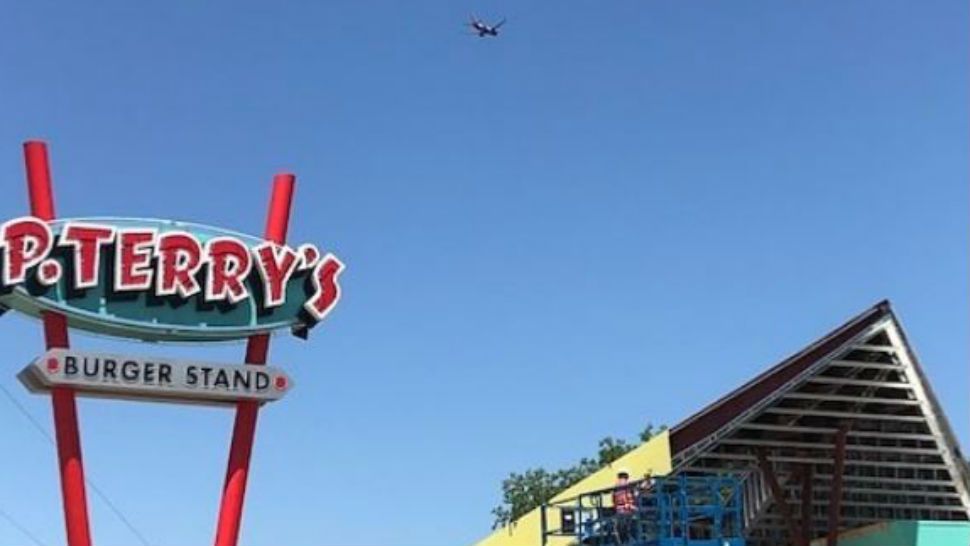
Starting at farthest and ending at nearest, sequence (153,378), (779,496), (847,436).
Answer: (779,496) → (847,436) → (153,378)

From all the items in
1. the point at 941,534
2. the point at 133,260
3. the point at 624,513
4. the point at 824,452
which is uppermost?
the point at 133,260

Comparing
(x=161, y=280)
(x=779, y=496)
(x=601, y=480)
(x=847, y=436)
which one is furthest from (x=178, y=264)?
(x=847, y=436)

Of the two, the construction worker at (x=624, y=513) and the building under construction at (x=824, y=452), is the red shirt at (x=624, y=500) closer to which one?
the construction worker at (x=624, y=513)

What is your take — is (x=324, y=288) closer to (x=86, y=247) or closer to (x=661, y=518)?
(x=86, y=247)

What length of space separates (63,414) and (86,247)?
2.89 meters

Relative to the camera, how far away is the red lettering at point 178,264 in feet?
84.0

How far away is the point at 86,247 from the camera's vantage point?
24.9 metres

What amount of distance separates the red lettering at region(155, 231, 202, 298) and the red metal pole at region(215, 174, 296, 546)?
1589 millimetres

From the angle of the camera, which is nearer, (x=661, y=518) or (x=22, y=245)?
(x=22, y=245)

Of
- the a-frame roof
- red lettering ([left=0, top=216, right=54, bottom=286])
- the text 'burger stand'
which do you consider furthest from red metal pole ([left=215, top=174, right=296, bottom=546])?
the a-frame roof

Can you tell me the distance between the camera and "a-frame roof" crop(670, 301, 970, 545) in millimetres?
32719

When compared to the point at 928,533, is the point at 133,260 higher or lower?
higher

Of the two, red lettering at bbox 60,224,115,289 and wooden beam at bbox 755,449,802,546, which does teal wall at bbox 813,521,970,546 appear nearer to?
wooden beam at bbox 755,449,802,546

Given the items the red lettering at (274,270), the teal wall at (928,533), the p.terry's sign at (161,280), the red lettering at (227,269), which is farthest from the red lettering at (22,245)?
the teal wall at (928,533)
